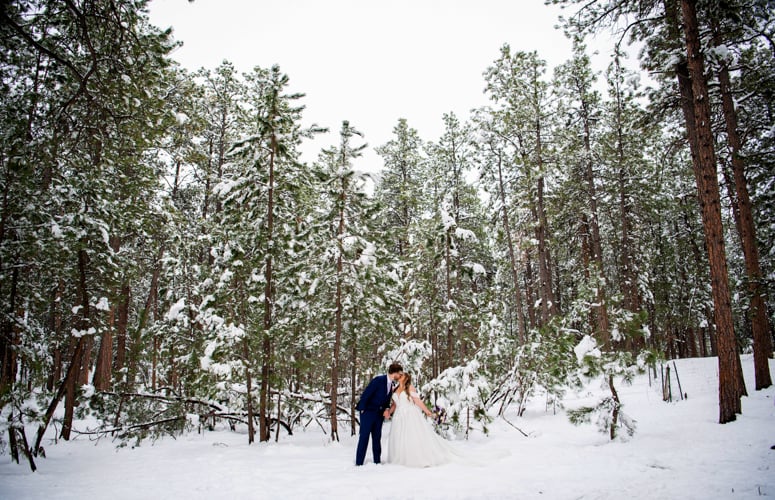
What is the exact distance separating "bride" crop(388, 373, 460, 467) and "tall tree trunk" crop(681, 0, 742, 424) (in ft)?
19.8

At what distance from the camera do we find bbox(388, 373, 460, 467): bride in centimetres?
736

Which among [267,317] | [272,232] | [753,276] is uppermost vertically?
[272,232]

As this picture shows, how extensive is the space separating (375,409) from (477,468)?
2.09 metres

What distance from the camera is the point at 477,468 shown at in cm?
696

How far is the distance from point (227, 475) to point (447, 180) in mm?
16787

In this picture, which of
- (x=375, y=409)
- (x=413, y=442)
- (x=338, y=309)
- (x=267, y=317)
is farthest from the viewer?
(x=338, y=309)

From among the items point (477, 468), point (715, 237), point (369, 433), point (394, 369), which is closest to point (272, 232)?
point (394, 369)

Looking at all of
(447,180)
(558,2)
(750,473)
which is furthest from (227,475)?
(447,180)

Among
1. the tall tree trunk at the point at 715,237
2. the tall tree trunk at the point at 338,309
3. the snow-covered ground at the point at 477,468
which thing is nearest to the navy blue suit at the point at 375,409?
the snow-covered ground at the point at 477,468

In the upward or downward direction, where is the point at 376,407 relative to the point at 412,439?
upward

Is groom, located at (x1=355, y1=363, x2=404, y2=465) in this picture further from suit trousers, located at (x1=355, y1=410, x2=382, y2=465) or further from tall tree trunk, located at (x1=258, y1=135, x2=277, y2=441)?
tall tree trunk, located at (x1=258, y1=135, x2=277, y2=441)

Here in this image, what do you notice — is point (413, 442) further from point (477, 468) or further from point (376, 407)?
point (477, 468)

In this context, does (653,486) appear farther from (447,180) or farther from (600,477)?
(447,180)

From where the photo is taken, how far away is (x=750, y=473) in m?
5.39
